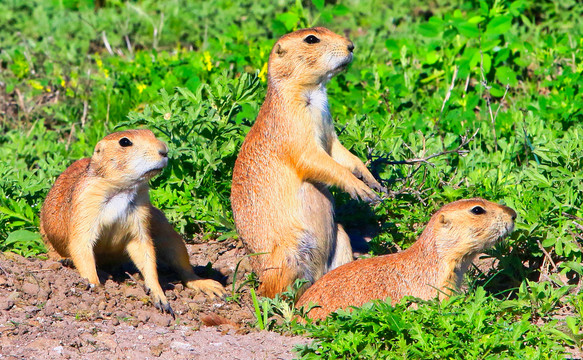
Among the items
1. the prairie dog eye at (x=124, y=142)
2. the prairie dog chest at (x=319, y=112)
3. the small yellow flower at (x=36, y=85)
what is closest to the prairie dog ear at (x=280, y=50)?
the prairie dog chest at (x=319, y=112)

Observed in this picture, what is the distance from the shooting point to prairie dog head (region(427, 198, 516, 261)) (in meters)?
4.86

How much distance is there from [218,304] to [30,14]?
22.3 feet

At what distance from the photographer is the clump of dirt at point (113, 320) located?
4.39 m

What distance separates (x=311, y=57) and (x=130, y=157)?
1.45 metres

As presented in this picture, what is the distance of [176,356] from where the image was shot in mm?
4371

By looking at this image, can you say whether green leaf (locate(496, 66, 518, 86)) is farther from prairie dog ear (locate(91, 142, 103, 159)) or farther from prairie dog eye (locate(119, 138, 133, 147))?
prairie dog ear (locate(91, 142, 103, 159))

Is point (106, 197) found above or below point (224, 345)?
above

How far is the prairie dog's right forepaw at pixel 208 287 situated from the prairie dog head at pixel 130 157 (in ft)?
2.95

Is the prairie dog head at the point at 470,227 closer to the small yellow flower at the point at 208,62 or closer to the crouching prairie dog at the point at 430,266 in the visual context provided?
the crouching prairie dog at the point at 430,266

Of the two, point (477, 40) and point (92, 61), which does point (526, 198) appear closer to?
point (477, 40)

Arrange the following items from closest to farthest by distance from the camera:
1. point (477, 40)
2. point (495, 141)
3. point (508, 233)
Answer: point (508, 233) → point (495, 141) → point (477, 40)

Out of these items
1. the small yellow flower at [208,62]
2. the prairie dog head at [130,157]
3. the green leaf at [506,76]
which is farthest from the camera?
the small yellow flower at [208,62]

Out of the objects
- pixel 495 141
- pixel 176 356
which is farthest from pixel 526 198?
pixel 176 356

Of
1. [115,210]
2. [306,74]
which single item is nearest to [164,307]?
[115,210]
